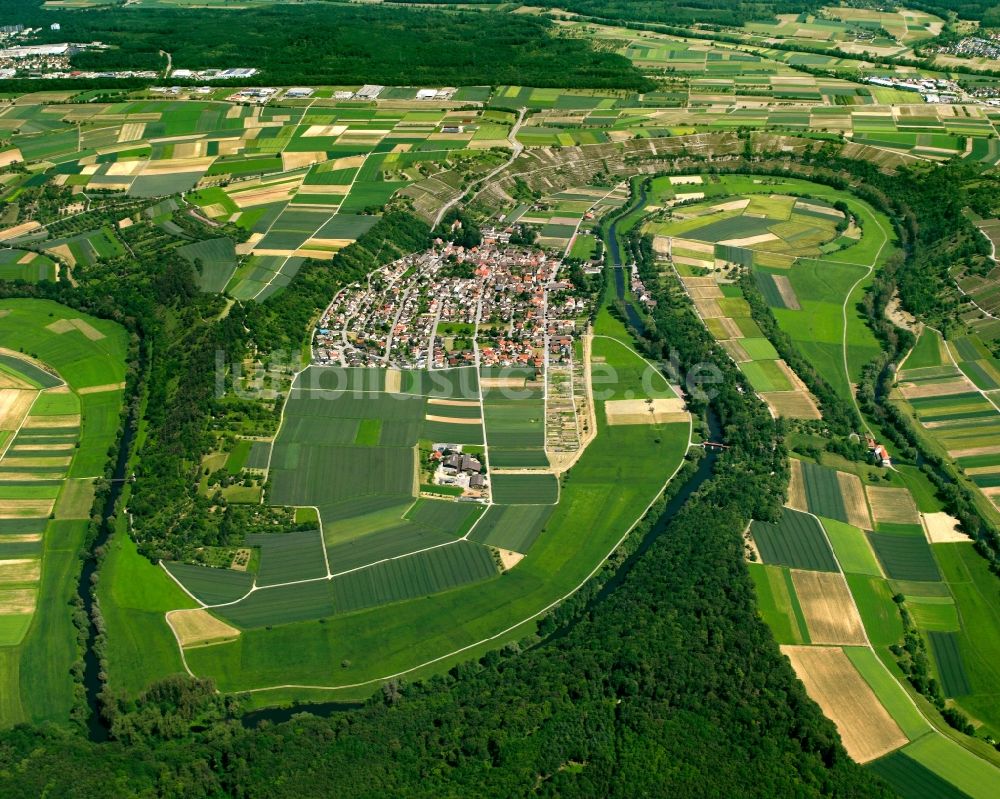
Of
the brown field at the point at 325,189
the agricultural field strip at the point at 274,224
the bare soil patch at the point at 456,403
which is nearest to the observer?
the bare soil patch at the point at 456,403

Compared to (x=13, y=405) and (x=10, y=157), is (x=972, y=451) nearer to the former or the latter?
(x=13, y=405)

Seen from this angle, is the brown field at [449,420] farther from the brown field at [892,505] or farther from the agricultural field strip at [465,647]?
the brown field at [892,505]

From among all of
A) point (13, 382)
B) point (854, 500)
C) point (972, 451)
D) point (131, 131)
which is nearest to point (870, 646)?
point (854, 500)

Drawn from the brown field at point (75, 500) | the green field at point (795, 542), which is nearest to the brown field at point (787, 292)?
the green field at point (795, 542)

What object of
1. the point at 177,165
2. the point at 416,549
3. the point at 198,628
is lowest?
the point at 198,628

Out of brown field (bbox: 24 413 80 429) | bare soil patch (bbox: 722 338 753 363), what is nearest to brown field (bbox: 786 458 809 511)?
bare soil patch (bbox: 722 338 753 363)

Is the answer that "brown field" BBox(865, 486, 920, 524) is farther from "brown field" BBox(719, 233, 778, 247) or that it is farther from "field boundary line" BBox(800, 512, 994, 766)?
"brown field" BBox(719, 233, 778, 247)

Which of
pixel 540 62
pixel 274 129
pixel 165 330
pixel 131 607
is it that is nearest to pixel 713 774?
pixel 131 607
